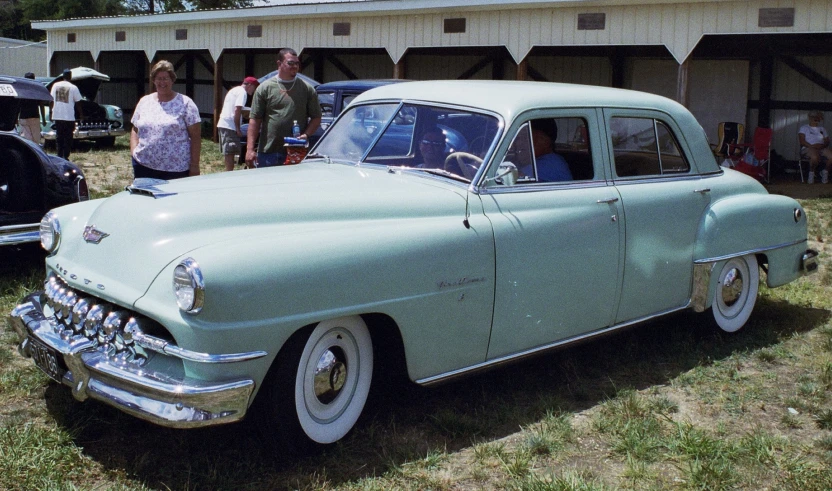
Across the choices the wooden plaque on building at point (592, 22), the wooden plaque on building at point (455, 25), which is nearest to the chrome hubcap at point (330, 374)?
the wooden plaque on building at point (592, 22)

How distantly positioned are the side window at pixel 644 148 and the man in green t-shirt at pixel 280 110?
2.96 meters

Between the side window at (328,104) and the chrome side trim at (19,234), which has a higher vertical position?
the side window at (328,104)

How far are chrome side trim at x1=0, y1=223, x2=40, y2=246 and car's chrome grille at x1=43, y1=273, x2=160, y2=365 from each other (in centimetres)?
255

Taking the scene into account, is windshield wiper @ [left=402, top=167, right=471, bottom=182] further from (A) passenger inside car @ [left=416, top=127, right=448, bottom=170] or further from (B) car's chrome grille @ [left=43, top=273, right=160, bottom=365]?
(B) car's chrome grille @ [left=43, top=273, right=160, bottom=365]

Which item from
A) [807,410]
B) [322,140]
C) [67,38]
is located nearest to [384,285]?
[322,140]

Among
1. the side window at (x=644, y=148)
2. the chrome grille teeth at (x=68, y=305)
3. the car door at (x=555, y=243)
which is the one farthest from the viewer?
the side window at (x=644, y=148)

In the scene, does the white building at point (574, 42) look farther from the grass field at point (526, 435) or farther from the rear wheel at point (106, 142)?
the grass field at point (526, 435)

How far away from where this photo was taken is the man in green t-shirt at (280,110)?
23.9 ft

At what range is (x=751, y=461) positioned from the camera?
156 inches

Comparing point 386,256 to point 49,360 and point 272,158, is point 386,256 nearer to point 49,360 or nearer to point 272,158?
point 49,360

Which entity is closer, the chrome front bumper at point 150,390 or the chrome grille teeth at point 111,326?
the chrome front bumper at point 150,390

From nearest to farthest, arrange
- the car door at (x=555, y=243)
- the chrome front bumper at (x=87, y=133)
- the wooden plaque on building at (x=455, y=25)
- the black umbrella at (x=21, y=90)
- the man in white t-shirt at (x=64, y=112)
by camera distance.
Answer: the car door at (x=555, y=243)
the black umbrella at (x=21, y=90)
the man in white t-shirt at (x=64, y=112)
the wooden plaque on building at (x=455, y=25)
the chrome front bumper at (x=87, y=133)

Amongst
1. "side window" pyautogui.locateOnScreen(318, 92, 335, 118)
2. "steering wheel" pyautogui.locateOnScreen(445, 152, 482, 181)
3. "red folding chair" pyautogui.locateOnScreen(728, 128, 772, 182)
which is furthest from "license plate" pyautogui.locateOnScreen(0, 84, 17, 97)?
"red folding chair" pyautogui.locateOnScreen(728, 128, 772, 182)

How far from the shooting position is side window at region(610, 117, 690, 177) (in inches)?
199
